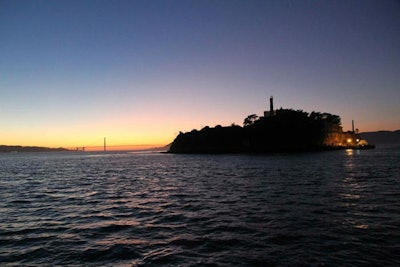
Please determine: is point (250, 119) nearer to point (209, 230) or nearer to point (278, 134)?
point (278, 134)

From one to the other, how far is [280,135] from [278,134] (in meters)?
1.18

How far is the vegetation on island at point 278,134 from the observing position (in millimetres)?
155000

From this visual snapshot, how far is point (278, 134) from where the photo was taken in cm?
15612

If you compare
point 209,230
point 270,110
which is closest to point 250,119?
point 270,110

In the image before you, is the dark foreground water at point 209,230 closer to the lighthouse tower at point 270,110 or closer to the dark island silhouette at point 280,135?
the dark island silhouette at point 280,135

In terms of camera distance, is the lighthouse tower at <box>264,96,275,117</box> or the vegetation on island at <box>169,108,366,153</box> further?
the lighthouse tower at <box>264,96,275,117</box>

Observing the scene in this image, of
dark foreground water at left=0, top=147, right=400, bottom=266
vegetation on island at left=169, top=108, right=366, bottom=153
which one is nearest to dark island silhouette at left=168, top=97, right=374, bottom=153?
vegetation on island at left=169, top=108, right=366, bottom=153

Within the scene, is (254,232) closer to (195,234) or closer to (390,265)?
(195,234)

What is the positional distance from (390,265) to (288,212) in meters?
7.89

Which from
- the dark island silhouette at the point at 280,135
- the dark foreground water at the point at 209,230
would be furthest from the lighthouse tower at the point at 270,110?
the dark foreground water at the point at 209,230

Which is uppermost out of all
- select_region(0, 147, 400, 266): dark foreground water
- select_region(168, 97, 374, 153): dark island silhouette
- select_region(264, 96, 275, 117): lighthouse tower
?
select_region(264, 96, 275, 117): lighthouse tower

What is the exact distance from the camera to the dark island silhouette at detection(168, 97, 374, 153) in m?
155

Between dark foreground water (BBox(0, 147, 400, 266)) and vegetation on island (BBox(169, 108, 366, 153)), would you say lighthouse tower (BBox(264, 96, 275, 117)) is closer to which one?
vegetation on island (BBox(169, 108, 366, 153))

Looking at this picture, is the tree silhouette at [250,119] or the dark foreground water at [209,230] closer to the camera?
the dark foreground water at [209,230]
